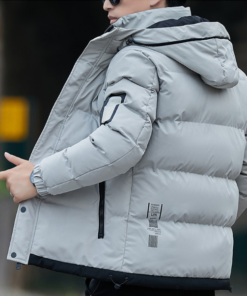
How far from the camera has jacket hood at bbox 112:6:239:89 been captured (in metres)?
1.92

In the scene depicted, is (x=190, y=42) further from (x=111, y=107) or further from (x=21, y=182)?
(x=21, y=182)

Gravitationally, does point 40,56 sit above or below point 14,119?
above

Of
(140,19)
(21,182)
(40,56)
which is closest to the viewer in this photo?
(21,182)

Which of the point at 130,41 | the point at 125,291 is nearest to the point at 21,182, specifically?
the point at 125,291

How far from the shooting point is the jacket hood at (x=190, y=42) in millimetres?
1921

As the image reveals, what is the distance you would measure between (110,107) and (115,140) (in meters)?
0.14

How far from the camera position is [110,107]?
183 cm

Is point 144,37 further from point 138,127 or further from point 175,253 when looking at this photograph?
point 175,253

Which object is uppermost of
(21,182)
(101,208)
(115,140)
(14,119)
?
(115,140)

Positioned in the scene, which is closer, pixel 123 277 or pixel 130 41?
pixel 123 277

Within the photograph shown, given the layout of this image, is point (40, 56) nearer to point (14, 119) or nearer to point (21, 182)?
point (14, 119)

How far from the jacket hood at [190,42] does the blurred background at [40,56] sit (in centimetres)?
249

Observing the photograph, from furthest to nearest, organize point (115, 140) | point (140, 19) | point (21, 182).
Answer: point (140, 19) → point (21, 182) → point (115, 140)

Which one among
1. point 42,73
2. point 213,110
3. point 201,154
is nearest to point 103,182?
point 201,154
